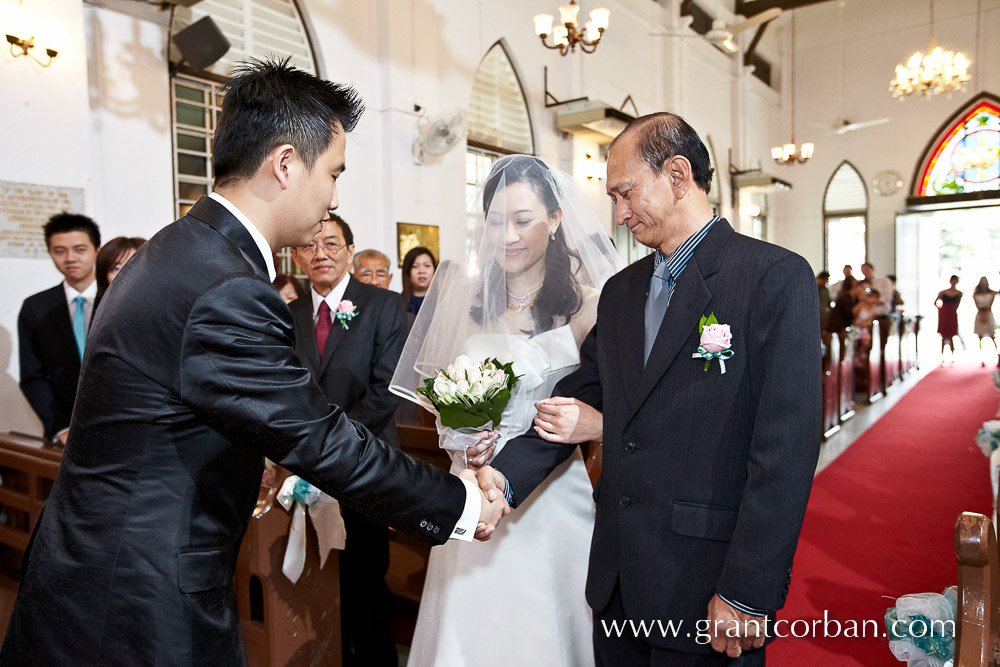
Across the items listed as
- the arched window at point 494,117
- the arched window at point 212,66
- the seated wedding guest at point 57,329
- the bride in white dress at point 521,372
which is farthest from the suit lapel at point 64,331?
the arched window at point 494,117

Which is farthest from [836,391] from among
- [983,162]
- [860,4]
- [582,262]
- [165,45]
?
[860,4]

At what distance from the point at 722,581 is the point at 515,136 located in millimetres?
8390

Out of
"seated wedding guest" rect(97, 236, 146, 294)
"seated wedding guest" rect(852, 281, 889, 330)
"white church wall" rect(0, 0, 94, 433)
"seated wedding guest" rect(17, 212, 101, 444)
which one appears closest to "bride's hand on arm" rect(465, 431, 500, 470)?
"seated wedding guest" rect(97, 236, 146, 294)

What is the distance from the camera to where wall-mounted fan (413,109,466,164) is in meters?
6.73

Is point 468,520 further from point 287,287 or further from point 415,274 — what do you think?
point 415,274

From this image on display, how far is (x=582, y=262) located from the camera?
2.11m

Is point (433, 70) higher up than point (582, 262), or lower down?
higher up

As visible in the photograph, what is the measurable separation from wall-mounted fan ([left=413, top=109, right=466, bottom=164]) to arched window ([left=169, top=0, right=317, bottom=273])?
3.84 ft

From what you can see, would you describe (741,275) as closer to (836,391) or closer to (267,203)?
(267,203)

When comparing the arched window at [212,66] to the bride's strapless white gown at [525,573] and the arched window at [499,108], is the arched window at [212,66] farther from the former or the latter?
the bride's strapless white gown at [525,573]

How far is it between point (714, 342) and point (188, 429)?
103 centimetres

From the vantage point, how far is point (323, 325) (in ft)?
9.43

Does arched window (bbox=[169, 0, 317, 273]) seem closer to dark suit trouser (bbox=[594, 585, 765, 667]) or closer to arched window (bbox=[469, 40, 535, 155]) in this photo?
arched window (bbox=[469, 40, 535, 155])

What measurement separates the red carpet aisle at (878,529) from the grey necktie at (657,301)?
1771mm
